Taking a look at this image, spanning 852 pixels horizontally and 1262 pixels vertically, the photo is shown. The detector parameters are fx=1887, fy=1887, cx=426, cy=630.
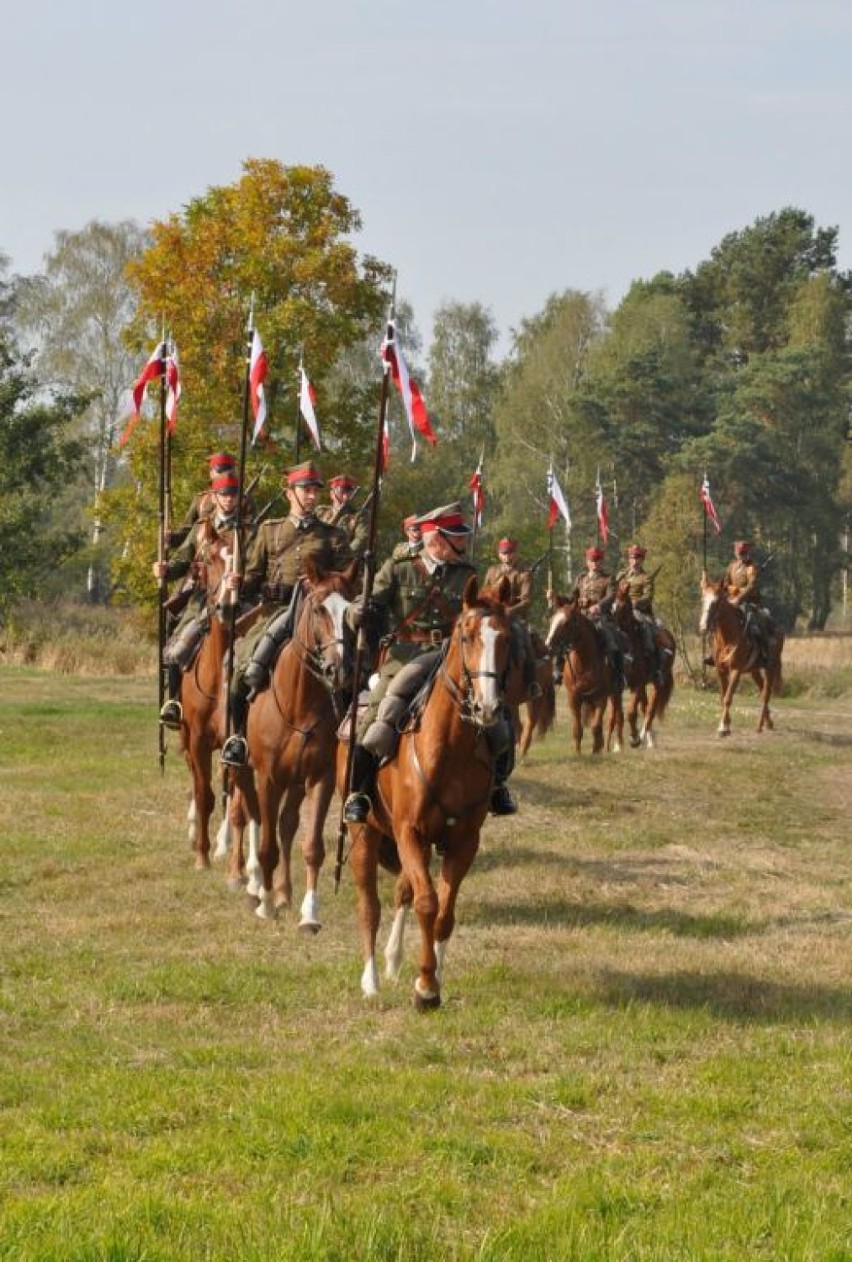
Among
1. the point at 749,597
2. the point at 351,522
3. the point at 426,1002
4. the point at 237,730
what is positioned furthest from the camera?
the point at 749,597

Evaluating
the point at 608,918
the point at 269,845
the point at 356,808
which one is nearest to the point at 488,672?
the point at 356,808

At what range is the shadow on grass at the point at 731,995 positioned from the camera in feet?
36.3

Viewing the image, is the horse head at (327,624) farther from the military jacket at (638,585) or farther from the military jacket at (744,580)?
the military jacket at (744,580)

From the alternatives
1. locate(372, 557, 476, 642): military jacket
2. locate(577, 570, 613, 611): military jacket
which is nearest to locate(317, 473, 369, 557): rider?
locate(372, 557, 476, 642): military jacket

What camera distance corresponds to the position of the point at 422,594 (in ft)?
41.3

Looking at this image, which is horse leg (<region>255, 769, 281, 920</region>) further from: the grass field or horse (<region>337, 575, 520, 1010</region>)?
horse (<region>337, 575, 520, 1010</region>)

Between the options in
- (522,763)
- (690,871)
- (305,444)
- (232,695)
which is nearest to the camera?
(232,695)

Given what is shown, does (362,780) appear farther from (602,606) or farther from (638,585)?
(638,585)

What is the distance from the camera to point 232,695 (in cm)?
1516

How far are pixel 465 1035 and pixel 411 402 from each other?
4.88 metres

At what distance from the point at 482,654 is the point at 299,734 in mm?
3822

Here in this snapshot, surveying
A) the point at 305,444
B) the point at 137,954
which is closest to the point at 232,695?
the point at 137,954

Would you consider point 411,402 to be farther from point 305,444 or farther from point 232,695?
point 305,444

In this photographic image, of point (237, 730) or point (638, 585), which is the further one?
point (638, 585)
